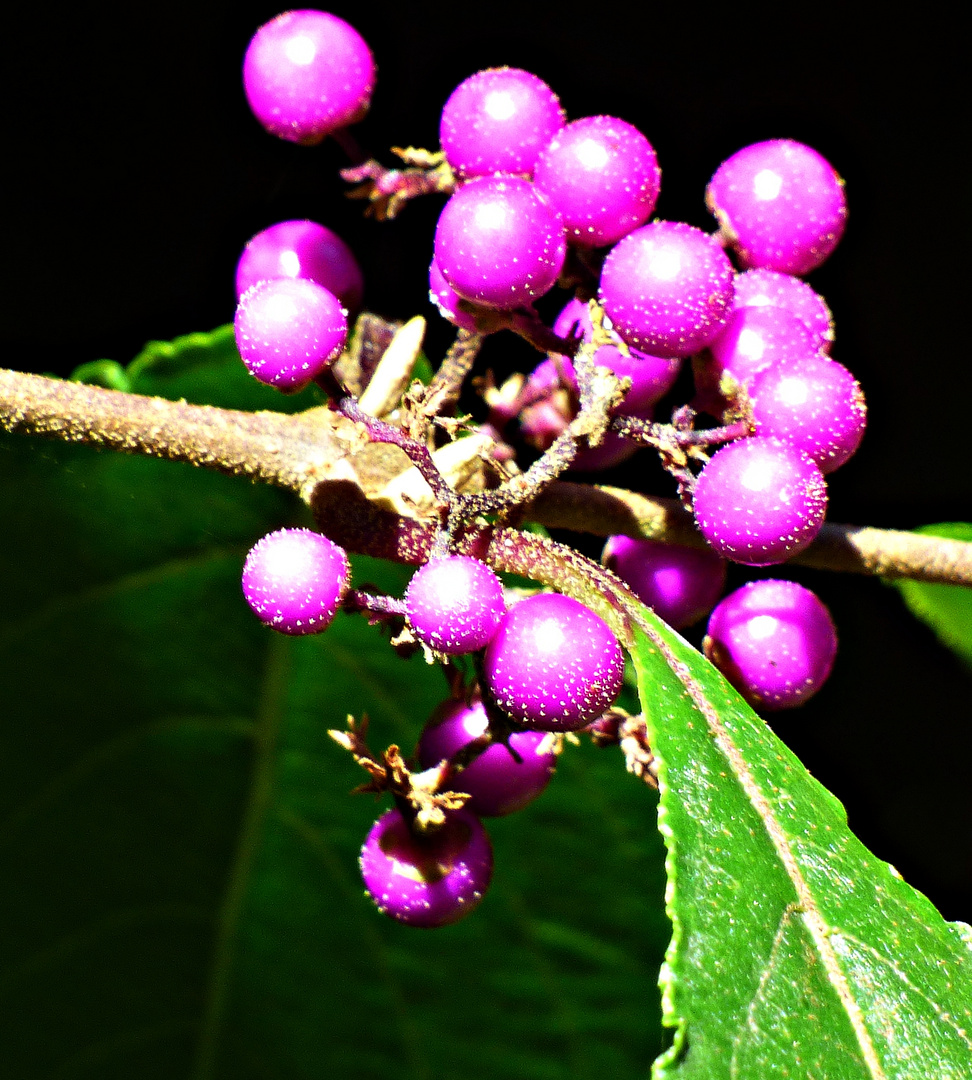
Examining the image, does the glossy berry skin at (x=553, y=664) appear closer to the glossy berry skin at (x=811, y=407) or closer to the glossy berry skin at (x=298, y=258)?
the glossy berry skin at (x=811, y=407)

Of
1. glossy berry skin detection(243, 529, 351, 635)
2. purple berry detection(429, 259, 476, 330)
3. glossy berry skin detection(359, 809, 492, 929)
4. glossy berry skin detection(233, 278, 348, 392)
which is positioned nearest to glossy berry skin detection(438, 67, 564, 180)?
purple berry detection(429, 259, 476, 330)

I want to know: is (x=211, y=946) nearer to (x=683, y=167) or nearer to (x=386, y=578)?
(x=386, y=578)

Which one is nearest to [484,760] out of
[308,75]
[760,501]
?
[760,501]

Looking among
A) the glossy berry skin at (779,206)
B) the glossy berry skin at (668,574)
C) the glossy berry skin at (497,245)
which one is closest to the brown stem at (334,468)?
the glossy berry skin at (668,574)

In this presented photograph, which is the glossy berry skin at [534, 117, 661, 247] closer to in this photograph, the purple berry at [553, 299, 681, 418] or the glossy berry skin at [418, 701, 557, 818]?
the purple berry at [553, 299, 681, 418]

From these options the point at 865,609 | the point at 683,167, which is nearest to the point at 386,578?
the point at 683,167

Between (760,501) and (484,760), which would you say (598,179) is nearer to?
(760,501)
